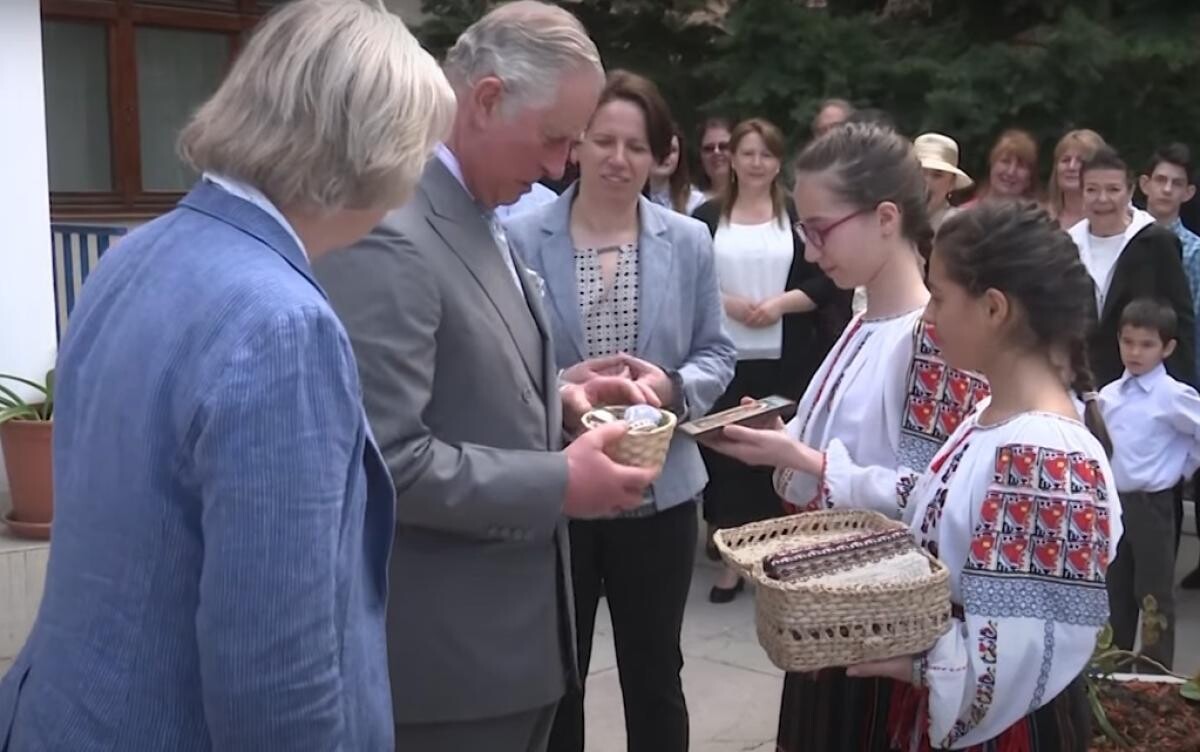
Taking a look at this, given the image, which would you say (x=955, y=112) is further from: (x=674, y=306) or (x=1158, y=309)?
(x=674, y=306)

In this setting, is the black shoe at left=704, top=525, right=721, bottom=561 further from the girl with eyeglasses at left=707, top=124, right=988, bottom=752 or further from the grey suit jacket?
the grey suit jacket

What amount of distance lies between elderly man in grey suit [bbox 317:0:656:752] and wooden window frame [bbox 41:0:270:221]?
6756mm

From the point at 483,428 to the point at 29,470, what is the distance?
3219mm

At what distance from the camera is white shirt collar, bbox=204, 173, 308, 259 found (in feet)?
5.24

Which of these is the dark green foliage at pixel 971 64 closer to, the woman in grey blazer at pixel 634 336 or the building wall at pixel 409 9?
the building wall at pixel 409 9

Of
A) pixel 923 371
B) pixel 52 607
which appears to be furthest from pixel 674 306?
pixel 52 607

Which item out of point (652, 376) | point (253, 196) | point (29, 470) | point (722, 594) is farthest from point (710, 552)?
point (253, 196)

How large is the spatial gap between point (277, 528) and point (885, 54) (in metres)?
8.49

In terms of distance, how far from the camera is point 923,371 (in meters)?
2.78

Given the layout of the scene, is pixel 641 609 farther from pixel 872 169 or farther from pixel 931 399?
pixel 872 169

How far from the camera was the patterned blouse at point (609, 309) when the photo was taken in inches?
137

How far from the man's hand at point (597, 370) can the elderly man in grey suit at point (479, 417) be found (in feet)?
1.60

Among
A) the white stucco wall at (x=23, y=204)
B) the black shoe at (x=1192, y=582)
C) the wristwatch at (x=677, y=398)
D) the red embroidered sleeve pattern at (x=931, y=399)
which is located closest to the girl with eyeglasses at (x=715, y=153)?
the black shoe at (x=1192, y=582)

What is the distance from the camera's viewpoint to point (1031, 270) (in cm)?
234
